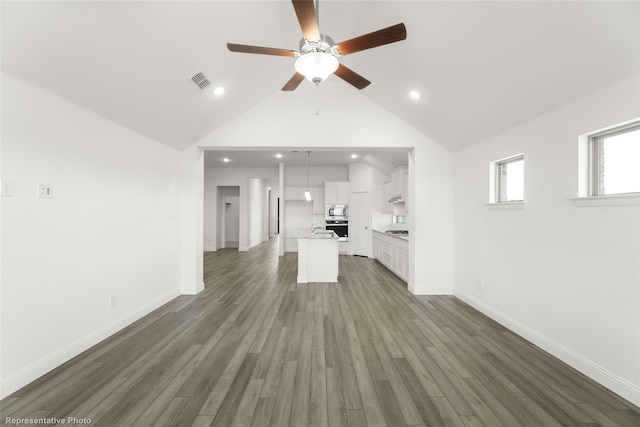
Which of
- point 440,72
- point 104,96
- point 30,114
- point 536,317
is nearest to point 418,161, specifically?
point 440,72

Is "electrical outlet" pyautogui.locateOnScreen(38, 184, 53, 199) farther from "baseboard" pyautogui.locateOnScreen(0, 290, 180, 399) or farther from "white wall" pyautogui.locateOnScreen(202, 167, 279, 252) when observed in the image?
"white wall" pyautogui.locateOnScreen(202, 167, 279, 252)

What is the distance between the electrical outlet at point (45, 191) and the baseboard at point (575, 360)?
4.79m

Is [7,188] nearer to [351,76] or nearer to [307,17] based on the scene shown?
[307,17]

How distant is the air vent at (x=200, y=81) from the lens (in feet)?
10.0

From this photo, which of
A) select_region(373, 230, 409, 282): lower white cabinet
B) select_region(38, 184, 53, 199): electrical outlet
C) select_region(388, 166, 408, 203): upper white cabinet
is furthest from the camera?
select_region(388, 166, 408, 203): upper white cabinet

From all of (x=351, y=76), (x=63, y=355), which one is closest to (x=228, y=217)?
(x=63, y=355)

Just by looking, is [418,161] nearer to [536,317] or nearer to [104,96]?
[536,317]

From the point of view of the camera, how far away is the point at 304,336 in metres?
2.98

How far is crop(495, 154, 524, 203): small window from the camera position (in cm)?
331

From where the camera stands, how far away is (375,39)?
1.95m

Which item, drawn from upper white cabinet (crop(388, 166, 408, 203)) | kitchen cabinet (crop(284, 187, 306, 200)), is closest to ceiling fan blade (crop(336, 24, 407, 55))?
upper white cabinet (crop(388, 166, 408, 203))

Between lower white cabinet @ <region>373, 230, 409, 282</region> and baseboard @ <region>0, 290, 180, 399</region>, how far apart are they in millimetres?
4307

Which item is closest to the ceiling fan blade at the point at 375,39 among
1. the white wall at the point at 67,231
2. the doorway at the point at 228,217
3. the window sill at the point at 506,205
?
the window sill at the point at 506,205

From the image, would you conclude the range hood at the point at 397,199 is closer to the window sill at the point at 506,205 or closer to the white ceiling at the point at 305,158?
the white ceiling at the point at 305,158
